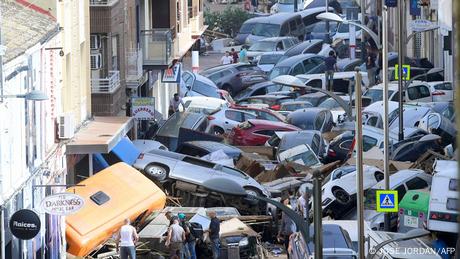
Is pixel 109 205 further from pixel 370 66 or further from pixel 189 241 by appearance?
pixel 370 66

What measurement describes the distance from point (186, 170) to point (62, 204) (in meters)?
9.32

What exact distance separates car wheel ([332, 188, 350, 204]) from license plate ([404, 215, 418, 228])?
3320 millimetres

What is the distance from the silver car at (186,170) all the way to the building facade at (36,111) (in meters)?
2.31

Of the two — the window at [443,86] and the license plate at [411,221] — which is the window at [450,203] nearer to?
the license plate at [411,221]

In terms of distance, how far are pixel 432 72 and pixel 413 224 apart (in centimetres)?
2728

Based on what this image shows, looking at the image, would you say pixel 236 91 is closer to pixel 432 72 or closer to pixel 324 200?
pixel 432 72

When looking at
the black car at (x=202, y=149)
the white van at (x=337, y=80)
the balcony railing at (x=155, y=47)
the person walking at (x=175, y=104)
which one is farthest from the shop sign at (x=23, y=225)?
the white van at (x=337, y=80)

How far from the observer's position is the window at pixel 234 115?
4656cm

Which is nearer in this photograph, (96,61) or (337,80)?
(96,61)

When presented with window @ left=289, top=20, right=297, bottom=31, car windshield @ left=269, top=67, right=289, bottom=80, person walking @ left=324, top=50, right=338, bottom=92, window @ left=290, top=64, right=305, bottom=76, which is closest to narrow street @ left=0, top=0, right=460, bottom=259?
person walking @ left=324, top=50, right=338, bottom=92

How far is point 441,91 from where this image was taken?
49.6 meters

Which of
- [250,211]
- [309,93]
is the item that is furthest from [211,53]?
[250,211]

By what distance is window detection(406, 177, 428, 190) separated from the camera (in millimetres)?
31650

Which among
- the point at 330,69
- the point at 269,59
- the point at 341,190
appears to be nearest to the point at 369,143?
the point at 341,190
